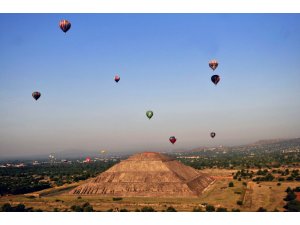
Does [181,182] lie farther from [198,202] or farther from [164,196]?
[198,202]

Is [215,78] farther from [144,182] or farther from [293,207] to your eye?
[144,182]

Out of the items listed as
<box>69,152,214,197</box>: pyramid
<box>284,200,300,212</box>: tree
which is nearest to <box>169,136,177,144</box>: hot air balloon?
<box>69,152,214,197</box>: pyramid

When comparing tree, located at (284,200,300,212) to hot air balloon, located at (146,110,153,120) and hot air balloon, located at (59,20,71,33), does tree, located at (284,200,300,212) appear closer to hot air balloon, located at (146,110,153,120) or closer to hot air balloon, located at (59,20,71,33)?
hot air balloon, located at (146,110,153,120)

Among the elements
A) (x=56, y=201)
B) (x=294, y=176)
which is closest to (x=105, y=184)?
(x=56, y=201)

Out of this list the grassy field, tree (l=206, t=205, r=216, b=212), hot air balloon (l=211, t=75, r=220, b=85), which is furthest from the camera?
hot air balloon (l=211, t=75, r=220, b=85)

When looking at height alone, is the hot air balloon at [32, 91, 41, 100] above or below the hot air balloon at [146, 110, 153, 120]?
above

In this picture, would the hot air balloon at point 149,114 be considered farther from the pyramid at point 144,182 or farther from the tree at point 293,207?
the tree at point 293,207

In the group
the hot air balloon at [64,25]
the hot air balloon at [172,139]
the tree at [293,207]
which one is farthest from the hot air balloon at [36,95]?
the tree at [293,207]

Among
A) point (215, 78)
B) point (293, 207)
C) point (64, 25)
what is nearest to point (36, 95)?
point (64, 25)
